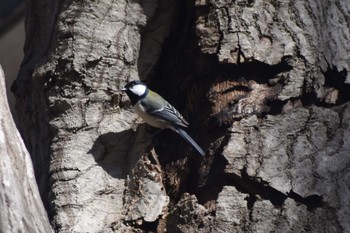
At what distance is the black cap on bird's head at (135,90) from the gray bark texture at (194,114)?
0.03 metres

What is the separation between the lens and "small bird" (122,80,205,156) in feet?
10.2

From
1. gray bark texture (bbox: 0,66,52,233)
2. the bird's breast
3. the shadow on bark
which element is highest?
the bird's breast

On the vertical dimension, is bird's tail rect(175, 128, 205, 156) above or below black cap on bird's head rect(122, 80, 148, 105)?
below

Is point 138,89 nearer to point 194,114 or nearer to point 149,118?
point 149,118

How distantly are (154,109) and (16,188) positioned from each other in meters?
1.23

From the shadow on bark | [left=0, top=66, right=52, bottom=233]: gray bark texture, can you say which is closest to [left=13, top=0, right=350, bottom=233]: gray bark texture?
the shadow on bark

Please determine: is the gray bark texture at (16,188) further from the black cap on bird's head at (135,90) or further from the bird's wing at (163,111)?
the bird's wing at (163,111)

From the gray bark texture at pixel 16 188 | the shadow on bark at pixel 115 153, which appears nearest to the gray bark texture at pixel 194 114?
the shadow on bark at pixel 115 153

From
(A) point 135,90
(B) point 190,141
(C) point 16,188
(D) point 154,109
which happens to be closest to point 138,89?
(A) point 135,90

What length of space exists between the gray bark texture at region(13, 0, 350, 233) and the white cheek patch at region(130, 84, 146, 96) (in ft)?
0.14

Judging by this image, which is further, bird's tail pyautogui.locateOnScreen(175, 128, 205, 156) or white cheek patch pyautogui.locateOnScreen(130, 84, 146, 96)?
white cheek patch pyautogui.locateOnScreen(130, 84, 146, 96)

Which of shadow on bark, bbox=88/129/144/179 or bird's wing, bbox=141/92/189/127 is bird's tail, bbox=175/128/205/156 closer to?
bird's wing, bbox=141/92/189/127

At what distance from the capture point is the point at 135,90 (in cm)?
321

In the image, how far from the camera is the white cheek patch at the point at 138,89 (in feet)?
10.5
